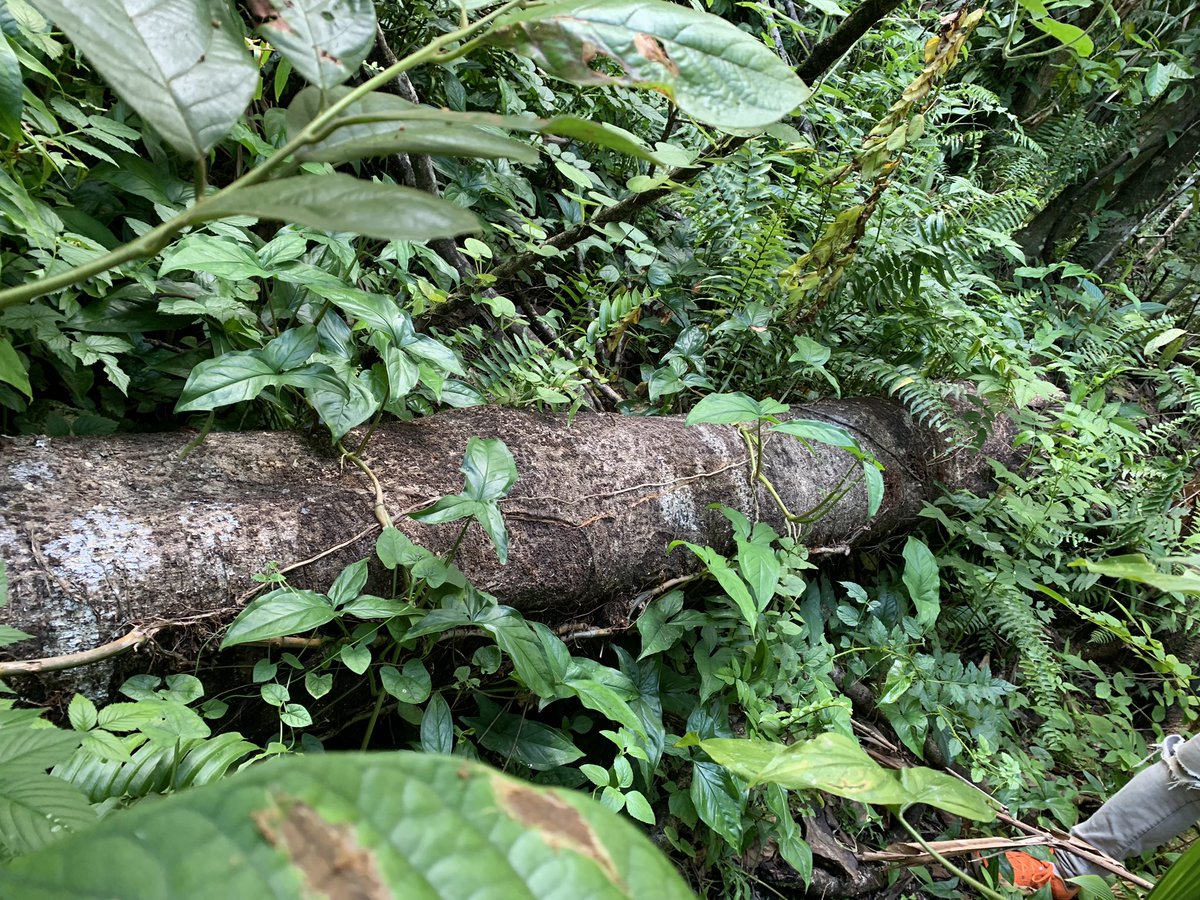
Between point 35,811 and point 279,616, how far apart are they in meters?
0.54

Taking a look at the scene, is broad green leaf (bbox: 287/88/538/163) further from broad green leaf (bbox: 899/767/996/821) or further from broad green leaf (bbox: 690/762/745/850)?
broad green leaf (bbox: 690/762/745/850)

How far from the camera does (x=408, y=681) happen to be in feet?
4.35

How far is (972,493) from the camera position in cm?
278

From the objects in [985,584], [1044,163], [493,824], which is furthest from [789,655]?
[1044,163]

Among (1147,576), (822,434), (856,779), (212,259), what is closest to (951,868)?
(856,779)

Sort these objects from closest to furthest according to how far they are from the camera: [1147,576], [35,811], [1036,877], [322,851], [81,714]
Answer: [322,851] → [35,811] → [1147,576] → [81,714] → [1036,877]

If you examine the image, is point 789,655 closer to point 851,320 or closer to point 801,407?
point 801,407

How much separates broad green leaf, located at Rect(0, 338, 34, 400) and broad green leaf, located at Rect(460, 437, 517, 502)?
0.78 metres

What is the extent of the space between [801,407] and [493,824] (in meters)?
2.31

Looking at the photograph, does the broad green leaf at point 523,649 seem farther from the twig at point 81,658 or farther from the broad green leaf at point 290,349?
the broad green leaf at point 290,349

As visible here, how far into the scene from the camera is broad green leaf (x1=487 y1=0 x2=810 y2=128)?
1.59 ft

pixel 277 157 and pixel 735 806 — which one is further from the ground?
pixel 277 157

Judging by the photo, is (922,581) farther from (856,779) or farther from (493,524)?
(493,524)

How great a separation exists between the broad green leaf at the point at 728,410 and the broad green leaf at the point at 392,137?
1.08m
